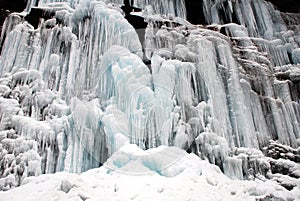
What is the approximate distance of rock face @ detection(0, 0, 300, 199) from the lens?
302 inches

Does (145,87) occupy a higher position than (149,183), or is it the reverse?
(145,87)

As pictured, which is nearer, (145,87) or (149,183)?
(149,183)

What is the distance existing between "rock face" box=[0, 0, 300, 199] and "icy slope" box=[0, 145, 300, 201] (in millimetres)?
365

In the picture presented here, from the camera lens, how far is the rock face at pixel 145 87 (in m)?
7.68

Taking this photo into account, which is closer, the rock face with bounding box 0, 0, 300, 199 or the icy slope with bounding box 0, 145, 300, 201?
the icy slope with bounding box 0, 145, 300, 201

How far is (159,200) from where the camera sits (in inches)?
255

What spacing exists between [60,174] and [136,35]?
144 inches

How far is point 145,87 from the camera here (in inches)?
324

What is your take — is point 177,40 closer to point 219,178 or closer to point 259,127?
point 259,127

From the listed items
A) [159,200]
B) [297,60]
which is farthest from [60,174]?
[297,60]

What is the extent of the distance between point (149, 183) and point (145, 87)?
7.27ft

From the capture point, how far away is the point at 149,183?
6.85 meters

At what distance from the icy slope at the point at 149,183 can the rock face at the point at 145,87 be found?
0.36 meters

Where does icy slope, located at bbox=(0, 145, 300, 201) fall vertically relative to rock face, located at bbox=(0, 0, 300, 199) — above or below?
below
